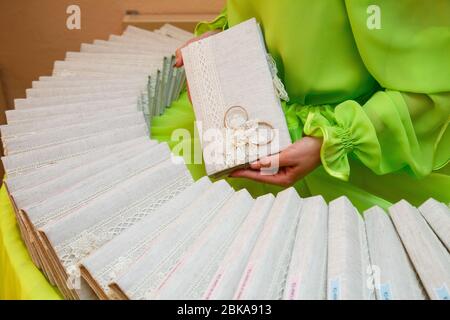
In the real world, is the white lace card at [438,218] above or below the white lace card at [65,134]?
below

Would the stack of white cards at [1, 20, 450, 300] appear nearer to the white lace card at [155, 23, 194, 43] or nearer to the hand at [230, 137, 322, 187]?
the hand at [230, 137, 322, 187]

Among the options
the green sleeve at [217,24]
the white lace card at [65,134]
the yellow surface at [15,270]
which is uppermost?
the green sleeve at [217,24]

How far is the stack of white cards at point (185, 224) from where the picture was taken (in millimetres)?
585

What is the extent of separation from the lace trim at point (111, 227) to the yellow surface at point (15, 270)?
0.09 meters

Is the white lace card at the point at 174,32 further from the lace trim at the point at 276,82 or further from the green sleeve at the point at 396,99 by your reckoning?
the green sleeve at the point at 396,99

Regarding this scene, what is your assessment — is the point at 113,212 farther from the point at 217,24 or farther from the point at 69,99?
the point at 217,24

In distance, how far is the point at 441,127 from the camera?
0.98 metres

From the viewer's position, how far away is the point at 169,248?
65 cm

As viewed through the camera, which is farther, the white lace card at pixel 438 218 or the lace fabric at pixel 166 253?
the white lace card at pixel 438 218

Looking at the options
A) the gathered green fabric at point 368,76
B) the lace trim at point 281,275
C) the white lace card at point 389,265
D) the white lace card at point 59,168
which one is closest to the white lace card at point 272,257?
the lace trim at point 281,275

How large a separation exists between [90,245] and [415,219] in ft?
1.60

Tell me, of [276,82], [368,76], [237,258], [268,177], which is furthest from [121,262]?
[368,76]

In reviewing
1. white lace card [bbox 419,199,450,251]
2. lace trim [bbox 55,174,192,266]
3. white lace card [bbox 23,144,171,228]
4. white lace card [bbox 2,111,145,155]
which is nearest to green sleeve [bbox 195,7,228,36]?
white lace card [bbox 2,111,145,155]

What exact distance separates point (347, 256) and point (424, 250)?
0.12 m
